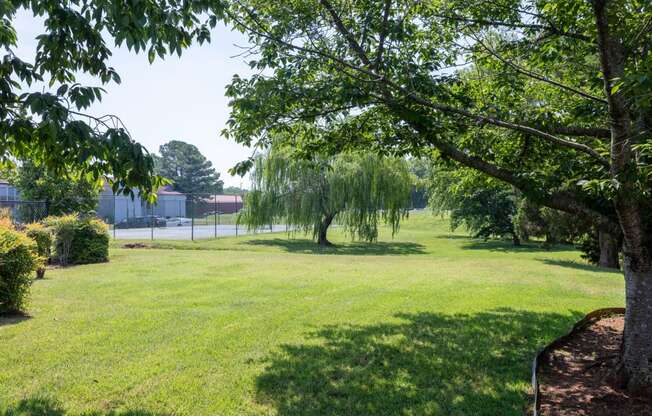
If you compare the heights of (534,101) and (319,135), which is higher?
(534,101)

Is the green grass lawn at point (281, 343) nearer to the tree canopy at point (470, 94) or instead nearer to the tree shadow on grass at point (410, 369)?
the tree shadow on grass at point (410, 369)

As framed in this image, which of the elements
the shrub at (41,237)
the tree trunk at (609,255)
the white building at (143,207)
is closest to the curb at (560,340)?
the tree trunk at (609,255)

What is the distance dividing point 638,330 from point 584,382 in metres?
0.65

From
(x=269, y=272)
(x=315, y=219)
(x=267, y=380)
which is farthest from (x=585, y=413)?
(x=315, y=219)

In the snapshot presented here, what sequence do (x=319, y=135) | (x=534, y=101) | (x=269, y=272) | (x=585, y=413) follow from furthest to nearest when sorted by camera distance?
(x=269, y=272) < (x=534, y=101) < (x=319, y=135) < (x=585, y=413)

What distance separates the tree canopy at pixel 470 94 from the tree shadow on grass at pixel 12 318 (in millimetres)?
3846

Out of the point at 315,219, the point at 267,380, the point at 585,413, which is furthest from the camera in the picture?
the point at 315,219

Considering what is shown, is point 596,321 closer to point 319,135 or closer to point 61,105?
point 319,135

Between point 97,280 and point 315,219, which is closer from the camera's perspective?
point 97,280

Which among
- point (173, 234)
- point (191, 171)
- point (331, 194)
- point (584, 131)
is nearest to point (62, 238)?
point (331, 194)

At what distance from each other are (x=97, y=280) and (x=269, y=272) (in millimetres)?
3827

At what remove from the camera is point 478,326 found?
6227 mm

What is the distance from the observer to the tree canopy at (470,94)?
14.1ft

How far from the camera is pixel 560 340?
5.34 meters
